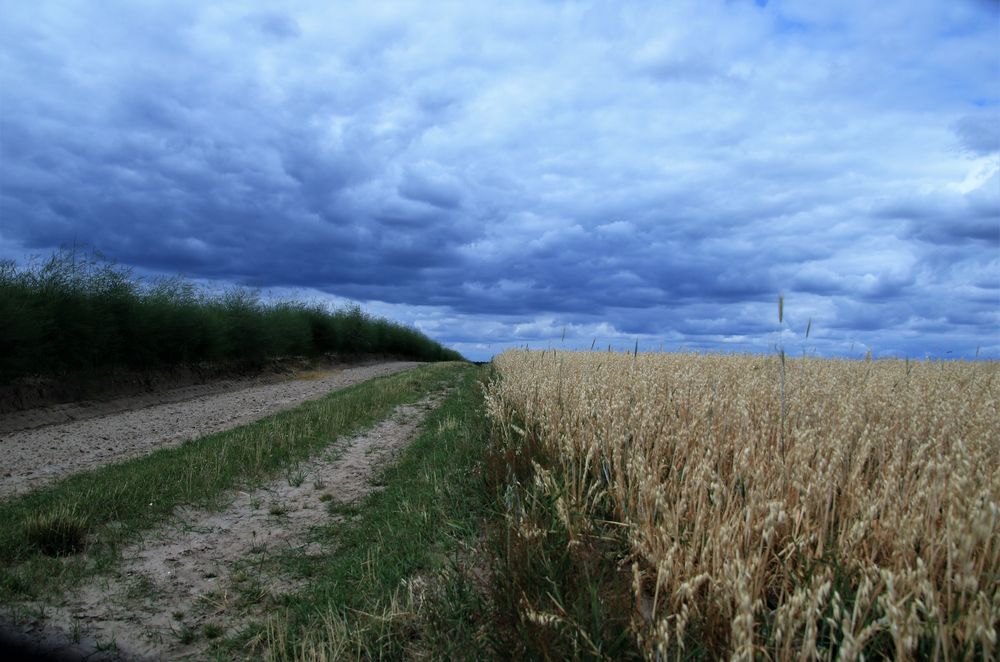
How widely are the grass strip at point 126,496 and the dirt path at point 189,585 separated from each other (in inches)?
11.0

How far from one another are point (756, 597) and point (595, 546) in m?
1.20

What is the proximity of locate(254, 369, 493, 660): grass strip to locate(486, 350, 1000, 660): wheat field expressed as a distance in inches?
19.9

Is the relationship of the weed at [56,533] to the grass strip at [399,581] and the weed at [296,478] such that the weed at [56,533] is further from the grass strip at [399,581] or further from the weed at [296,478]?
the weed at [296,478]

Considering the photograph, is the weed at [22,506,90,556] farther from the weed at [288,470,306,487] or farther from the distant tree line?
the distant tree line

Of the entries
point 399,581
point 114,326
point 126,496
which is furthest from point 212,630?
point 114,326

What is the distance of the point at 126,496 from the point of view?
23.5ft

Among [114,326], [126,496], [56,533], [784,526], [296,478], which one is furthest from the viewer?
[114,326]

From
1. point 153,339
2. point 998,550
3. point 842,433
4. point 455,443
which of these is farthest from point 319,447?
point 153,339

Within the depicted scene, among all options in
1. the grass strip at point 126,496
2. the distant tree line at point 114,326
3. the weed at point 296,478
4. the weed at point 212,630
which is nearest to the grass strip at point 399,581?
the weed at point 212,630

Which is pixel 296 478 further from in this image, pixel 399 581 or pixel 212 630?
pixel 399 581

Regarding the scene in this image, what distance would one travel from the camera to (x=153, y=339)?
18.6 m

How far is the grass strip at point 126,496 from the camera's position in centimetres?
553

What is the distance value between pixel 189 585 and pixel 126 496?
239 cm

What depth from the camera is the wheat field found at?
2566 mm
